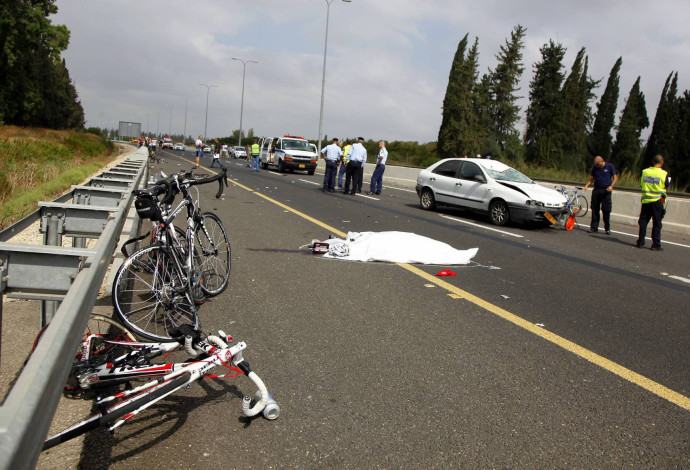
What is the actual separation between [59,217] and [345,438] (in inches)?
112

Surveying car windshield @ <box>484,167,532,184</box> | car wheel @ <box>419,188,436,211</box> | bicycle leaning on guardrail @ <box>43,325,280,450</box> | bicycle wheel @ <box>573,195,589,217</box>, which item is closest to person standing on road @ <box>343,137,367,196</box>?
car wheel @ <box>419,188,436,211</box>

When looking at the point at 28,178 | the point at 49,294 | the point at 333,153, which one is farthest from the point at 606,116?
the point at 49,294

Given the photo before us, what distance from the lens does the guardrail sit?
144 cm

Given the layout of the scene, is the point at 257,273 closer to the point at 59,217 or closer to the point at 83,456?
the point at 59,217

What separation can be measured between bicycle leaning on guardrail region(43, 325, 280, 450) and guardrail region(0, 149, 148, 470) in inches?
16.9

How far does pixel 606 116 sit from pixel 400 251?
193ft

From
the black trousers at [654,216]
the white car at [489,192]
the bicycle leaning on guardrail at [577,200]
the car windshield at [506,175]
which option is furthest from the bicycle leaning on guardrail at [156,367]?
the bicycle leaning on guardrail at [577,200]

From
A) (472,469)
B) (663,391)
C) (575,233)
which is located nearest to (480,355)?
(663,391)

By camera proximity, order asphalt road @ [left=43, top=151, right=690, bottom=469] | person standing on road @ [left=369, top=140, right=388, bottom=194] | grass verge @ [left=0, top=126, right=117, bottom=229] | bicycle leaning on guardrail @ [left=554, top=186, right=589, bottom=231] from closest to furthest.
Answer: asphalt road @ [left=43, top=151, right=690, bottom=469], grass verge @ [left=0, top=126, right=117, bottom=229], bicycle leaning on guardrail @ [left=554, top=186, right=589, bottom=231], person standing on road @ [left=369, top=140, right=388, bottom=194]

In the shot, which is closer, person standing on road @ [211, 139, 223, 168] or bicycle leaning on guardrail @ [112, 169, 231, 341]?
bicycle leaning on guardrail @ [112, 169, 231, 341]

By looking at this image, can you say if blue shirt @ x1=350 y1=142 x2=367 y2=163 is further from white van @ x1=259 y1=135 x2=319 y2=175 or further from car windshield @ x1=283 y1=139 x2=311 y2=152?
car windshield @ x1=283 y1=139 x2=311 y2=152

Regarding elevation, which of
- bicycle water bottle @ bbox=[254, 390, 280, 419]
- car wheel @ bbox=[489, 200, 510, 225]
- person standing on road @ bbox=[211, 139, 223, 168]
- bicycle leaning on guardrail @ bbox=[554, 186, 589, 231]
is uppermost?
person standing on road @ bbox=[211, 139, 223, 168]

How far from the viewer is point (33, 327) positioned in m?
4.50

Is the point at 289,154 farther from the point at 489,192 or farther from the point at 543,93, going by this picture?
the point at 543,93
